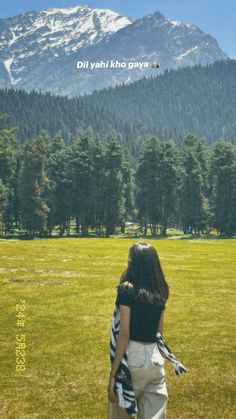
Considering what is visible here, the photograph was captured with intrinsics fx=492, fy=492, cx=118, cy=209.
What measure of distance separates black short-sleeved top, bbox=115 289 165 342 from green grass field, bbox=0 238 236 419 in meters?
5.12

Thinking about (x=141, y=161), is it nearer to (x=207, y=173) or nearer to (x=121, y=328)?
(x=207, y=173)

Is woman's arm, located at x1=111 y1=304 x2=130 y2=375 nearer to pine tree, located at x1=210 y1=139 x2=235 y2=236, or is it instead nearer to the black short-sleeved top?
the black short-sleeved top

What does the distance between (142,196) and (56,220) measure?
18865 mm

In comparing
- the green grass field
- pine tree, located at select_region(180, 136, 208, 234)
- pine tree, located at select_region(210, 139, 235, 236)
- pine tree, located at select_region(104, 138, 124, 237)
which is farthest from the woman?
pine tree, located at select_region(180, 136, 208, 234)

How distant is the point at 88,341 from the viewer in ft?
60.4

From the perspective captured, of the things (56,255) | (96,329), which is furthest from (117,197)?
(96,329)

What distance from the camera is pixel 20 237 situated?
9619cm

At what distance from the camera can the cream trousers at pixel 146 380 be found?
8203 mm

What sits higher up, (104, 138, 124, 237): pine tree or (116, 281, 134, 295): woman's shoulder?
(104, 138, 124, 237): pine tree

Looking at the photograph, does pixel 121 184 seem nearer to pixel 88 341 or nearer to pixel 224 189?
pixel 224 189

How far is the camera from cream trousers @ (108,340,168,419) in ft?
26.9

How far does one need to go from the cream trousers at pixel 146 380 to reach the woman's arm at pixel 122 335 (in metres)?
0.15

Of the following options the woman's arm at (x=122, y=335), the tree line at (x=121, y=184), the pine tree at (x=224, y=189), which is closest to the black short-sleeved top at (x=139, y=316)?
the woman's arm at (x=122, y=335)

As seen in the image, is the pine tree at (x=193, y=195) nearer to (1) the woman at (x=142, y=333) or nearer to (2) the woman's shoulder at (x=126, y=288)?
(1) the woman at (x=142, y=333)
